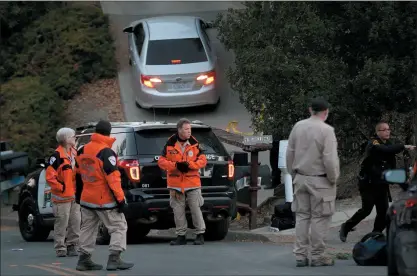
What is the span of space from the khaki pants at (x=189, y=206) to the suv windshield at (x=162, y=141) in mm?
867

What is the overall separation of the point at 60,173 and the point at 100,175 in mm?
2281

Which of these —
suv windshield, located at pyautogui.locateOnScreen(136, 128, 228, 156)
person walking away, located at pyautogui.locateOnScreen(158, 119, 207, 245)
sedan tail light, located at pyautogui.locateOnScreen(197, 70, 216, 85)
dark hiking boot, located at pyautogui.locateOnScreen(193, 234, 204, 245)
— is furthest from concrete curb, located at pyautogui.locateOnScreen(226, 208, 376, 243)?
sedan tail light, located at pyautogui.locateOnScreen(197, 70, 216, 85)

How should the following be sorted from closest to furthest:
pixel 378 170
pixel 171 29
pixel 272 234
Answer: pixel 378 170, pixel 272 234, pixel 171 29

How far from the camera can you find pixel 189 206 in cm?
1425

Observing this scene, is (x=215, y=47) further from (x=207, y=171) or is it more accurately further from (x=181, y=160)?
(x=181, y=160)

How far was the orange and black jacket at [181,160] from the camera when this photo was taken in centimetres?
1391

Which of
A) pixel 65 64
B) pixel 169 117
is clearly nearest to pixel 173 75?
pixel 169 117

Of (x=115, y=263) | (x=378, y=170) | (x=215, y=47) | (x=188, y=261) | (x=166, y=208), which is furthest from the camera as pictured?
(x=215, y=47)

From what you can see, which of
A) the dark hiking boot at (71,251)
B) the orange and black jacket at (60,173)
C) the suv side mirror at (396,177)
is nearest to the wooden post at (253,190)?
the dark hiking boot at (71,251)

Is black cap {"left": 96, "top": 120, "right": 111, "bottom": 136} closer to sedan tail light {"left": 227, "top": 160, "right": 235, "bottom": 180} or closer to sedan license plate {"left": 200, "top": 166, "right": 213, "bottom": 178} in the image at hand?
sedan license plate {"left": 200, "top": 166, "right": 213, "bottom": 178}

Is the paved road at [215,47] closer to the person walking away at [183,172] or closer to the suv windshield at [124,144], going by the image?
the suv windshield at [124,144]

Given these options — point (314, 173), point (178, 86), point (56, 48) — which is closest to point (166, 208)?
point (314, 173)

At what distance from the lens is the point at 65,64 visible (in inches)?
1136

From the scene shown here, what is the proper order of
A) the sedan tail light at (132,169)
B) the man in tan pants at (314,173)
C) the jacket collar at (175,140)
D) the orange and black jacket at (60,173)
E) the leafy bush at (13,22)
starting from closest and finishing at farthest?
the man in tan pants at (314,173), the orange and black jacket at (60,173), the jacket collar at (175,140), the sedan tail light at (132,169), the leafy bush at (13,22)
